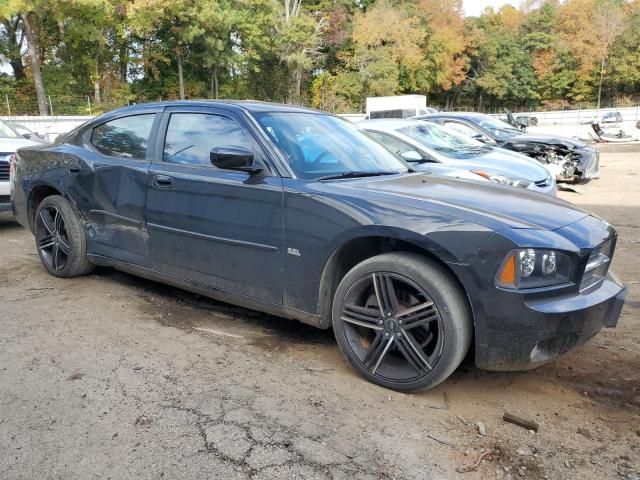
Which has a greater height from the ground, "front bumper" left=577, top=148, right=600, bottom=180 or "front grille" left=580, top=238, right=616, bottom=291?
"front grille" left=580, top=238, right=616, bottom=291

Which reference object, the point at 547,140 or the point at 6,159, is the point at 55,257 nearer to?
the point at 6,159

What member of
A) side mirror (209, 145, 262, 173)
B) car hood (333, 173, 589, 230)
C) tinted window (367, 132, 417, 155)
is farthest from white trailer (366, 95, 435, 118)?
side mirror (209, 145, 262, 173)

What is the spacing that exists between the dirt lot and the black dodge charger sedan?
0.28 m

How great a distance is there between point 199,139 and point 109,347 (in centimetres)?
149

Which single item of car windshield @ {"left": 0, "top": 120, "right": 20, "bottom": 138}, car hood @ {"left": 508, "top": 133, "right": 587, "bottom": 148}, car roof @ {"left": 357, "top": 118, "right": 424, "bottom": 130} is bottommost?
car hood @ {"left": 508, "top": 133, "right": 587, "bottom": 148}

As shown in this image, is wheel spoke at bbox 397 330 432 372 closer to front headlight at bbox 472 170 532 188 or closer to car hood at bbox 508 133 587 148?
front headlight at bbox 472 170 532 188

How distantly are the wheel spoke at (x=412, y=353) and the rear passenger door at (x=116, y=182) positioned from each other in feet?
6.90

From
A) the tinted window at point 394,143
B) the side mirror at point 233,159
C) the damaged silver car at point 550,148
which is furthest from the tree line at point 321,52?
the side mirror at point 233,159

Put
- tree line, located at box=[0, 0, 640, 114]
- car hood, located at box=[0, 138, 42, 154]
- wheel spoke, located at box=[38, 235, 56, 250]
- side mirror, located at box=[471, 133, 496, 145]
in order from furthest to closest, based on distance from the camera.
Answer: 1. tree line, located at box=[0, 0, 640, 114]
2. side mirror, located at box=[471, 133, 496, 145]
3. car hood, located at box=[0, 138, 42, 154]
4. wheel spoke, located at box=[38, 235, 56, 250]

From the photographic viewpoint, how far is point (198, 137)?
373cm

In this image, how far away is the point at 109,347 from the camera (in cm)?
337

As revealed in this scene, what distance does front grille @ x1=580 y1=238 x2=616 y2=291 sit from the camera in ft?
9.02

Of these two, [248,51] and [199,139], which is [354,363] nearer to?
[199,139]

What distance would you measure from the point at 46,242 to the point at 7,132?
4037 millimetres
